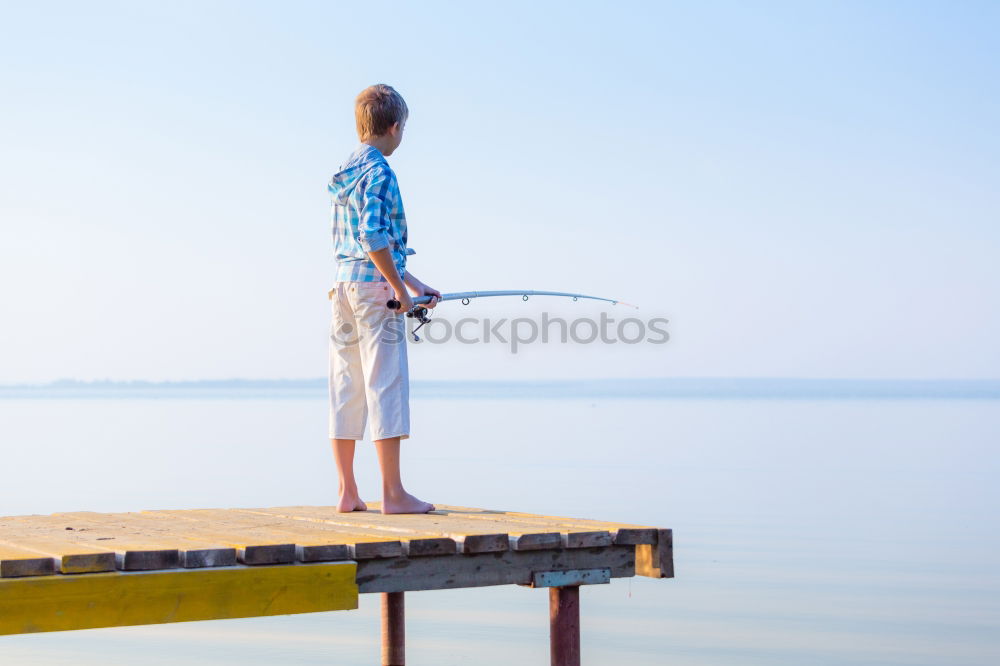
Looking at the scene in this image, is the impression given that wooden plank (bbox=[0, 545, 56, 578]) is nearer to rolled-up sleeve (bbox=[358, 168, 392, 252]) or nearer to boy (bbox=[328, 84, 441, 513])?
boy (bbox=[328, 84, 441, 513])

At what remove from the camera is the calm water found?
8773 millimetres

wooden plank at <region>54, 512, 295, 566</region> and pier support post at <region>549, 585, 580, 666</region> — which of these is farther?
pier support post at <region>549, 585, 580, 666</region>

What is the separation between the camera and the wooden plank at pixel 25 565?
4.06 m

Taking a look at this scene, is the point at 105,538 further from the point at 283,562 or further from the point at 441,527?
the point at 441,527

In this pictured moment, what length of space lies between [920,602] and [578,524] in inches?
212

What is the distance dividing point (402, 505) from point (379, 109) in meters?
1.66

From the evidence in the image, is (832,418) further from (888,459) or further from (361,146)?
(361,146)

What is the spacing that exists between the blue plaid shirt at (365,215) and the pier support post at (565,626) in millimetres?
1448

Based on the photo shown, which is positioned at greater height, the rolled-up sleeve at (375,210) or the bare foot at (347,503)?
the rolled-up sleeve at (375,210)

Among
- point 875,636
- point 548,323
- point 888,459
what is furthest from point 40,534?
point 888,459

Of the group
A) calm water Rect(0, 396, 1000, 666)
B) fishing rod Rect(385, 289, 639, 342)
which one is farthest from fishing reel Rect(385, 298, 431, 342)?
calm water Rect(0, 396, 1000, 666)

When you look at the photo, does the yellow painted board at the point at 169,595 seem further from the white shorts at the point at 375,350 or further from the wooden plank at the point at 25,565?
the white shorts at the point at 375,350

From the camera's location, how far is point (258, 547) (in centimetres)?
440

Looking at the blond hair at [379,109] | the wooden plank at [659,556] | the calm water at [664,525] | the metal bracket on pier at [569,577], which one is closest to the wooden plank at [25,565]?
the metal bracket on pier at [569,577]
